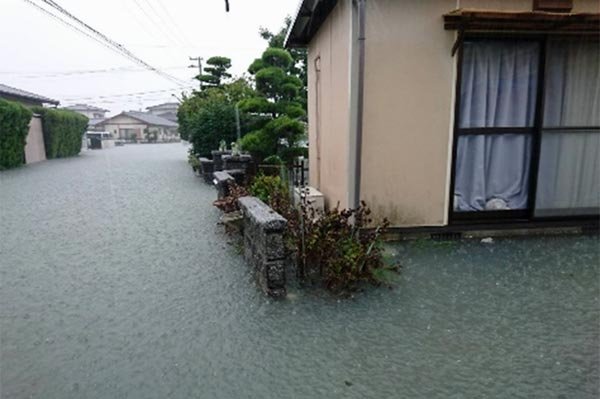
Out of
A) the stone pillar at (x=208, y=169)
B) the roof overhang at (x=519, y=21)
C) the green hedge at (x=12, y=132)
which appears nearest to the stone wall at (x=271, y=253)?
the roof overhang at (x=519, y=21)

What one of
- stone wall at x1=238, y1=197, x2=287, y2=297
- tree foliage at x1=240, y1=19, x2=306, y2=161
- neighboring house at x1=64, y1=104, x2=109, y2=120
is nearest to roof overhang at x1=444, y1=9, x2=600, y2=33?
stone wall at x1=238, y1=197, x2=287, y2=297

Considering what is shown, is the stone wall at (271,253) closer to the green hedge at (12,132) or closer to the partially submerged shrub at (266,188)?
the partially submerged shrub at (266,188)

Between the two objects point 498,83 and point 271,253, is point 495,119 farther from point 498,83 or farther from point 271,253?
point 271,253

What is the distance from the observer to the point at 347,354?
2.46m

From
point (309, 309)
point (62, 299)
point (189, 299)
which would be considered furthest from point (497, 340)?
point (62, 299)

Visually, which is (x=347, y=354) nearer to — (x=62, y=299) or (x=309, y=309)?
(x=309, y=309)

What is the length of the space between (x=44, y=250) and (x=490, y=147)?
5.61 meters

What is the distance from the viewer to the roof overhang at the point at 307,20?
16.4ft

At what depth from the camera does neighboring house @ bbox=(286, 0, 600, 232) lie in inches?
167

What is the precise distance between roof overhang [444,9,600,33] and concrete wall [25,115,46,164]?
1769cm

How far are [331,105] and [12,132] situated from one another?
1392cm

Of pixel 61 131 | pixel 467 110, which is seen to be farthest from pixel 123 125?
pixel 467 110

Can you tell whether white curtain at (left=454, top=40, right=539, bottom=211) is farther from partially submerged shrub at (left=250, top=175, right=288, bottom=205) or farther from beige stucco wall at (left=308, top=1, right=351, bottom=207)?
partially submerged shrub at (left=250, top=175, right=288, bottom=205)

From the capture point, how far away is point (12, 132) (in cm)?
1396
